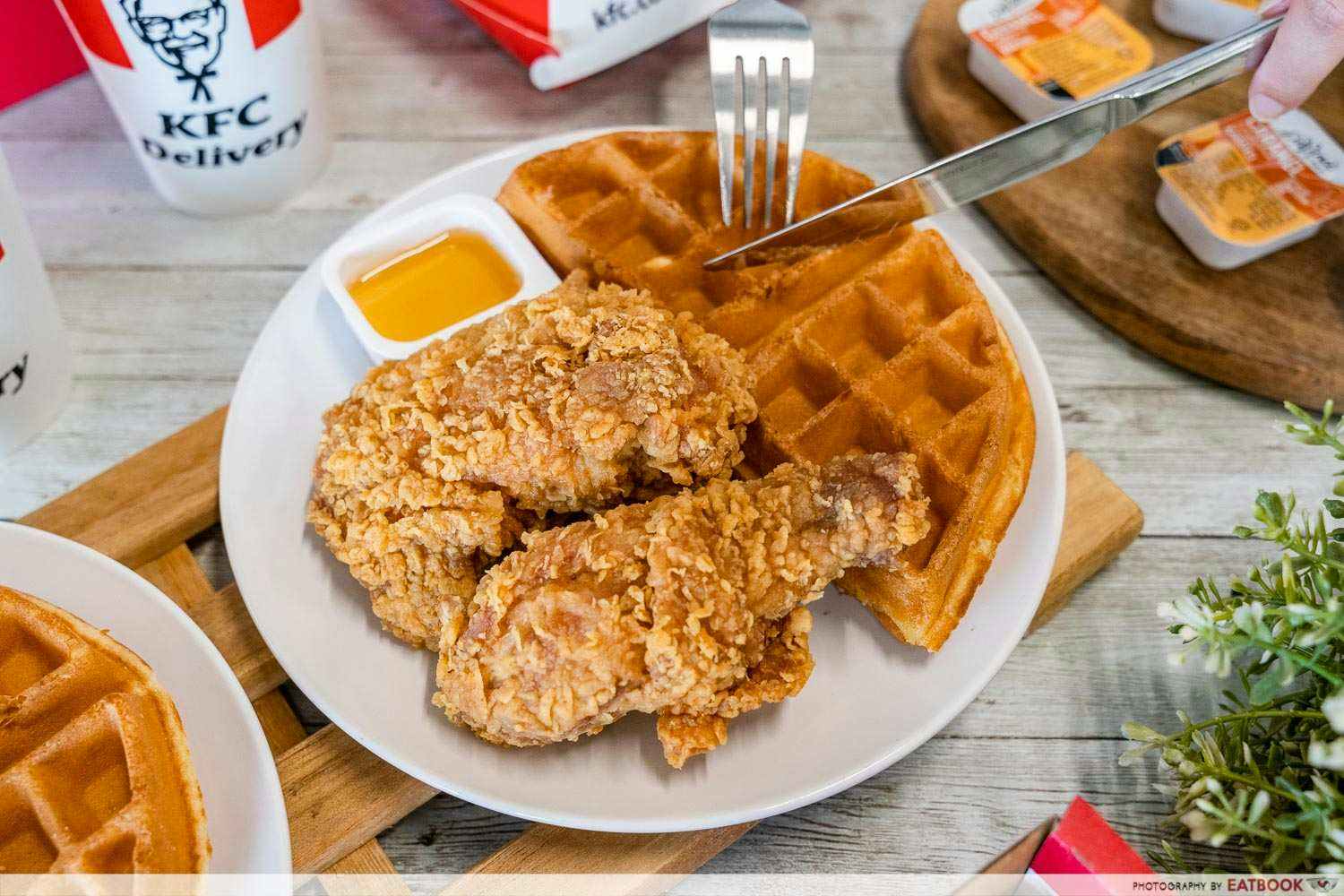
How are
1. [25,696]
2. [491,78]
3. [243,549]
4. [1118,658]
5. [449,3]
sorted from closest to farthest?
1. [25,696]
2. [243,549]
3. [1118,658]
4. [491,78]
5. [449,3]

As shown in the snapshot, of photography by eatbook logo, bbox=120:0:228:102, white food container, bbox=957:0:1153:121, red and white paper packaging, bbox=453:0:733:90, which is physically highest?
photography by eatbook logo, bbox=120:0:228:102

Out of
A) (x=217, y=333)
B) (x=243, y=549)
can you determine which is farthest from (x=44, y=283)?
(x=243, y=549)

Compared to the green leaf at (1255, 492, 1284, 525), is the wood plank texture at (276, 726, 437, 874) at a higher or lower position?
lower

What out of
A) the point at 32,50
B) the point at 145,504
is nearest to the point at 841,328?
the point at 145,504

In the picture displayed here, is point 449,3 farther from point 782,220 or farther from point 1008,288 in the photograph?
point 1008,288

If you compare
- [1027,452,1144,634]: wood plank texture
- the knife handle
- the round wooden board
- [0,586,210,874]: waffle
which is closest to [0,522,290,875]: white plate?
[0,586,210,874]: waffle

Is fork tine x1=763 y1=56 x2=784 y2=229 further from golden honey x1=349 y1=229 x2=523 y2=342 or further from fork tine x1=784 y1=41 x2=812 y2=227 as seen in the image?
golden honey x1=349 y1=229 x2=523 y2=342

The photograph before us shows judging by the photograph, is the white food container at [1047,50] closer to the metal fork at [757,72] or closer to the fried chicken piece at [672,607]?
the metal fork at [757,72]
